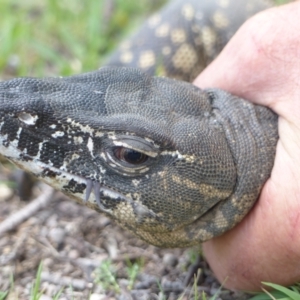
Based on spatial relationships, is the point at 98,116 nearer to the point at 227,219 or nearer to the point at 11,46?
the point at 227,219

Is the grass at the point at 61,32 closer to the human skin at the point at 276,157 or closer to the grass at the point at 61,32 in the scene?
the grass at the point at 61,32

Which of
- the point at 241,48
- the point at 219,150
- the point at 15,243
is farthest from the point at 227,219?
the point at 15,243

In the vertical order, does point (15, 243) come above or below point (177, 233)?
below

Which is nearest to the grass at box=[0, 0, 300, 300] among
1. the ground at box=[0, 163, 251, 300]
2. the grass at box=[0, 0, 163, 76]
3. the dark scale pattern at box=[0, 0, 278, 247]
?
the grass at box=[0, 0, 163, 76]

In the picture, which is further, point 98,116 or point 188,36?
point 188,36

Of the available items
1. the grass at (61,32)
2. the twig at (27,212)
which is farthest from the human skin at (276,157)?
the grass at (61,32)

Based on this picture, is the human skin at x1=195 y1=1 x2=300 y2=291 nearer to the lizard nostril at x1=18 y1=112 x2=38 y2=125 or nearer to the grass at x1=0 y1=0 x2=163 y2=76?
the lizard nostril at x1=18 y1=112 x2=38 y2=125

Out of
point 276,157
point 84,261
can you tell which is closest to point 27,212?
point 84,261
